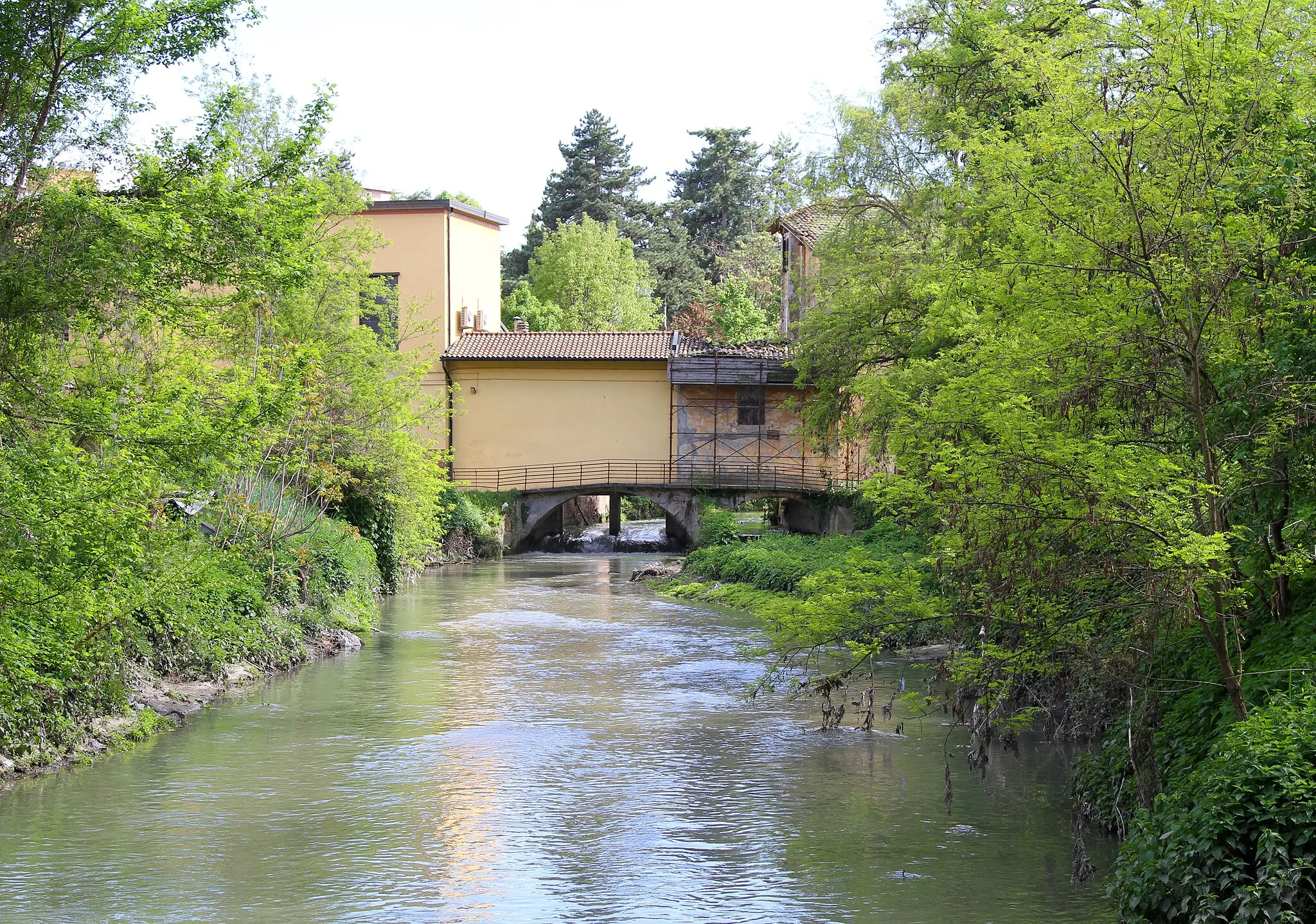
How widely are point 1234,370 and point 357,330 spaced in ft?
66.6

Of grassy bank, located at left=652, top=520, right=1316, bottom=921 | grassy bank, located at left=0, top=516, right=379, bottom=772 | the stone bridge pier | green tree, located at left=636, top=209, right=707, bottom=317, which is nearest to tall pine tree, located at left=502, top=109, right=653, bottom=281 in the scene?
green tree, located at left=636, top=209, right=707, bottom=317

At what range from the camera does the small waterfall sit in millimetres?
42000

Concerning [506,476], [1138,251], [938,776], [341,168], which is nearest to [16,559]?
[938,776]

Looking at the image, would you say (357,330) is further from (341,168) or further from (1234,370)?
(1234,370)

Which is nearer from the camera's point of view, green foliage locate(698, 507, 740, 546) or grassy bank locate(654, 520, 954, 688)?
grassy bank locate(654, 520, 954, 688)

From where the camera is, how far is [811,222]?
32938mm

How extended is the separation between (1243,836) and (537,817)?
605cm

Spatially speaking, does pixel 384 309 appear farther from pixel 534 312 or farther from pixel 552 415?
pixel 534 312

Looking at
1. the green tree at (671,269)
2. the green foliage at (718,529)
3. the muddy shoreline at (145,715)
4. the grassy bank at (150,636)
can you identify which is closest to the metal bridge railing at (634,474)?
the green foliage at (718,529)

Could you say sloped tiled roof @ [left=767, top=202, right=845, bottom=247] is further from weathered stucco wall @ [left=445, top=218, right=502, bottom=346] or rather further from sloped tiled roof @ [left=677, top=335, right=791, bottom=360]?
weathered stucco wall @ [left=445, top=218, right=502, bottom=346]

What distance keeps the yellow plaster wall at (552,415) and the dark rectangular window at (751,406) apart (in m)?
2.57

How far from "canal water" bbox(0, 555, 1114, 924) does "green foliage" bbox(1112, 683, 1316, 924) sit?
1.00 metres

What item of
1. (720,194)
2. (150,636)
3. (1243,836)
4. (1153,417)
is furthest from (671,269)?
(1243,836)

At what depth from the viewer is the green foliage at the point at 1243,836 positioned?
23.1 ft
